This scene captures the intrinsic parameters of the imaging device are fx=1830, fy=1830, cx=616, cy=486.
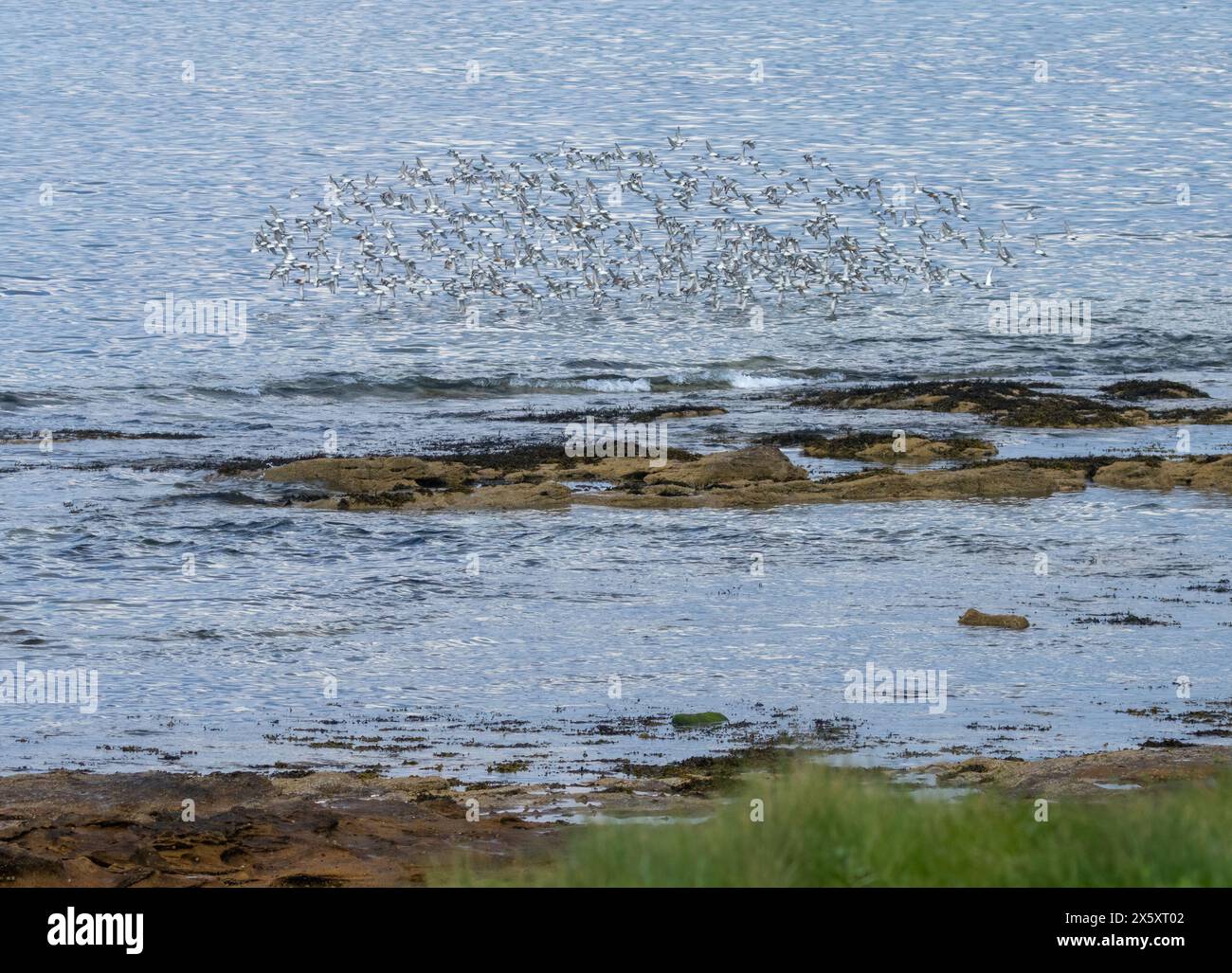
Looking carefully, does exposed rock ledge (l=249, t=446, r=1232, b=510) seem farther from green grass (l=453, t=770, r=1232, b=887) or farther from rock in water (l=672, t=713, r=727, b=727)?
green grass (l=453, t=770, r=1232, b=887)

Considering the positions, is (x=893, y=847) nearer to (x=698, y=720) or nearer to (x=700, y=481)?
(x=698, y=720)

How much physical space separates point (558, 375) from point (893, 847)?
127 ft

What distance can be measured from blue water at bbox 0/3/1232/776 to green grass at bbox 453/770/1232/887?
500cm

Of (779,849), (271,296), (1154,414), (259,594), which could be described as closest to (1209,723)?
(779,849)

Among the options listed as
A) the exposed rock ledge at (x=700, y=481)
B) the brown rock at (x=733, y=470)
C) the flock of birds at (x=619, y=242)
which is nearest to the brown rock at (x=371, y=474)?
the exposed rock ledge at (x=700, y=481)

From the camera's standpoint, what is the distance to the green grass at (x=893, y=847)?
248 inches

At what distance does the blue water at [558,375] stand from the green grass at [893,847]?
5002 millimetres

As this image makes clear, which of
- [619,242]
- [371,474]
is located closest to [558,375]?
[619,242]

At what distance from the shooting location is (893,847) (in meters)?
6.69

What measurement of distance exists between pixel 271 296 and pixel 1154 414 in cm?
3447

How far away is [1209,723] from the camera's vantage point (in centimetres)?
1298

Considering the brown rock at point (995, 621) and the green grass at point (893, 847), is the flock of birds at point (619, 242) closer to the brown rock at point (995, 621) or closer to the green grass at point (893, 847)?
Answer: the brown rock at point (995, 621)

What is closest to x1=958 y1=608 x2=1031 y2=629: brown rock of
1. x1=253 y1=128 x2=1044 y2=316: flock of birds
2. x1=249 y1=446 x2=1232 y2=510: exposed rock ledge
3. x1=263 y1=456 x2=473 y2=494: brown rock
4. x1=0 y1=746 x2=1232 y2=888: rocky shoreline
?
x1=0 y1=746 x2=1232 y2=888: rocky shoreline

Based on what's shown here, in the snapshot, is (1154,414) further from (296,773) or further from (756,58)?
(756,58)
